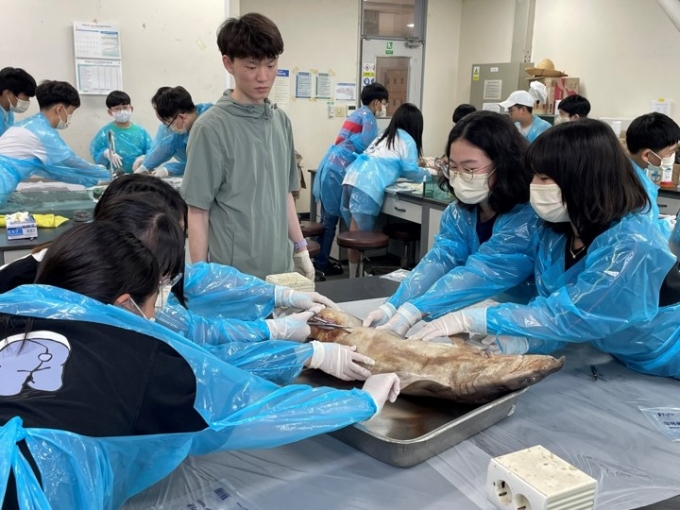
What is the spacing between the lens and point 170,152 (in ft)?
11.9

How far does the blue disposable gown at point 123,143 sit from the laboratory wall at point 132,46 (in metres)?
0.11

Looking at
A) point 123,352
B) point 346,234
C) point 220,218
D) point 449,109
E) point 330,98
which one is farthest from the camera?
point 449,109

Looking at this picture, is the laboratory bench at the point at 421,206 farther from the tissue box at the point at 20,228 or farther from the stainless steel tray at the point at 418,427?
the stainless steel tray at the point at 418,427

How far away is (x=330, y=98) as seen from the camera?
5898mm

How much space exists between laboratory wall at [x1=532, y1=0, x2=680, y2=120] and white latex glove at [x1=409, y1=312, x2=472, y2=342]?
400 cm

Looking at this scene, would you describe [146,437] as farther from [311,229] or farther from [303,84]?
[303,84]

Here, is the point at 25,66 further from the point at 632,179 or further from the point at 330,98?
the point at 632,179

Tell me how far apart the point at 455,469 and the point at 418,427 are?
13cm

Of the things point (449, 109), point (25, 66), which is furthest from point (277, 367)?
point (449, 109)

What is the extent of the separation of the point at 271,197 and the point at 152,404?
4.06 ft

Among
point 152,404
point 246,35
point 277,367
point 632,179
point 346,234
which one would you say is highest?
point 246,35

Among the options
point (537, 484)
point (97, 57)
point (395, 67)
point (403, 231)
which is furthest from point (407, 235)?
point (537, 484)

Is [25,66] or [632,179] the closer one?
[632,179]

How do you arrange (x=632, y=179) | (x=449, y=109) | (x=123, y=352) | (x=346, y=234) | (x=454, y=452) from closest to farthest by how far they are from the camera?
(x=123, y=352) < (x=454, y=452) < (x=632, y=179) < (x=346, y=234) < (x=449, y=109)
